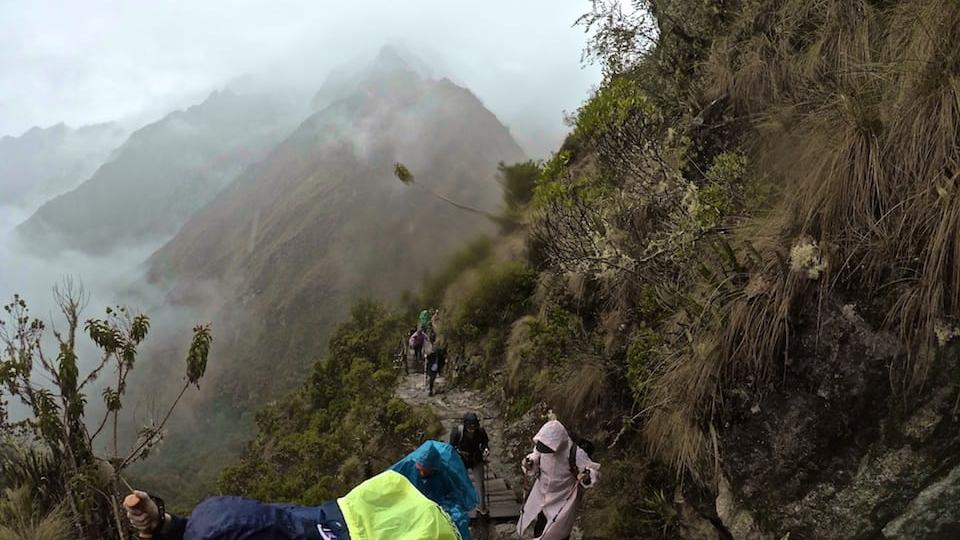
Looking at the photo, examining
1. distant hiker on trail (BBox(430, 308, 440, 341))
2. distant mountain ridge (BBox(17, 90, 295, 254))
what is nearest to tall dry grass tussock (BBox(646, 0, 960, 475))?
distant hiker on trail (BBox(430, 308, 440, 341))

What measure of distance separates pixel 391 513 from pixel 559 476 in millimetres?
2853

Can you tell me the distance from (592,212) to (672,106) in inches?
93.7

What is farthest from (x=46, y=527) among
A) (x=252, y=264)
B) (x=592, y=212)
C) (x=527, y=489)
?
(x=252, y=264)

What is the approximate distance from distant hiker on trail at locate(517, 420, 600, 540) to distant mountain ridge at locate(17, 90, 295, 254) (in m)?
154

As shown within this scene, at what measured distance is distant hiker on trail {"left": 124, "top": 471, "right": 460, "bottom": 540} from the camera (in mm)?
2207

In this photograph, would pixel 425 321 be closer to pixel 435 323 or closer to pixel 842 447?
pixel 435 323

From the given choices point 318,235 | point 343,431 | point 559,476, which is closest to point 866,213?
point 559,476

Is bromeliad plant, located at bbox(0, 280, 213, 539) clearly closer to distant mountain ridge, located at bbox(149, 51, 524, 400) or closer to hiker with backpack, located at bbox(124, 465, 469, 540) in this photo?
hiker with backpack, located at bbox(124, 465, 469, 540)

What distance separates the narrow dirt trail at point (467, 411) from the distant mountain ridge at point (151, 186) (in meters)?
144

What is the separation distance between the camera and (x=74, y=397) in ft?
17.8

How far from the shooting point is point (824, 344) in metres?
3.73

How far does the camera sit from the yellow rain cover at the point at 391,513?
259cm

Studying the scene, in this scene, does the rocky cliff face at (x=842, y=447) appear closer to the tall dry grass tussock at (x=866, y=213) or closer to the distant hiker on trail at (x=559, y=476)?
the tall dry grass tussock at (x=866, y=213)

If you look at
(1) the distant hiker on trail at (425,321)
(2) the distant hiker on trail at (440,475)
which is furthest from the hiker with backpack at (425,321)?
(2) the distant hiker on trail at (440,475)
